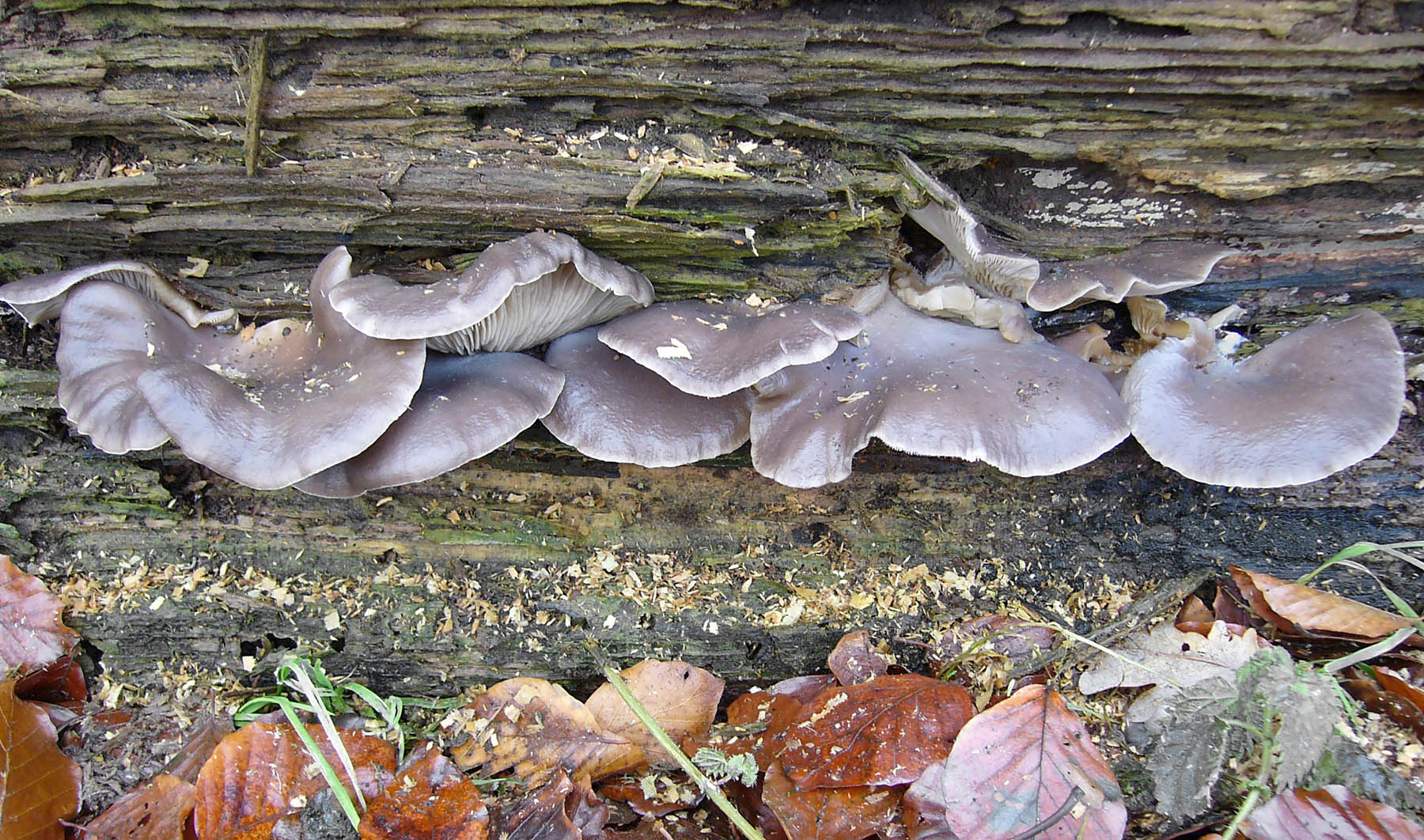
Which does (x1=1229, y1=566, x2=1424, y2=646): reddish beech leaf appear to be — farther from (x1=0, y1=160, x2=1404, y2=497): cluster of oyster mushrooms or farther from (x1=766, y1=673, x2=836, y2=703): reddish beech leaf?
(x1=766, y1=673, x2=836, y2=703): reddish beech leaf

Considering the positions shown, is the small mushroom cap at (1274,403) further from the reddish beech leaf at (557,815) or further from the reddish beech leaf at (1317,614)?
the reddish beech leaf at (557,815)

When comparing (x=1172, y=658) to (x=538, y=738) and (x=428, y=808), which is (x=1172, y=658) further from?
(x=428, y=808)

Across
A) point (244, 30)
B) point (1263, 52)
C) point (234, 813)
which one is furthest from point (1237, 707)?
point (244, 30)

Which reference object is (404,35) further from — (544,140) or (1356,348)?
(1356,348)

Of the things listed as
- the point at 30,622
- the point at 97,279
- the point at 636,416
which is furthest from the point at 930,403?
the point at 30,622

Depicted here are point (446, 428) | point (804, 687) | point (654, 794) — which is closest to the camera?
point (446, 428)

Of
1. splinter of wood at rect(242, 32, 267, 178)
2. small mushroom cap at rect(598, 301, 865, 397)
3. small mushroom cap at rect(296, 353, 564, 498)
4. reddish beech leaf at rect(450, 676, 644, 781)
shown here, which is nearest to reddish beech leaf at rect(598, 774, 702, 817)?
reddish beech leaf at rect(450, 676, 644, 781)

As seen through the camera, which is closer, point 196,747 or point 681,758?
point 681,758
